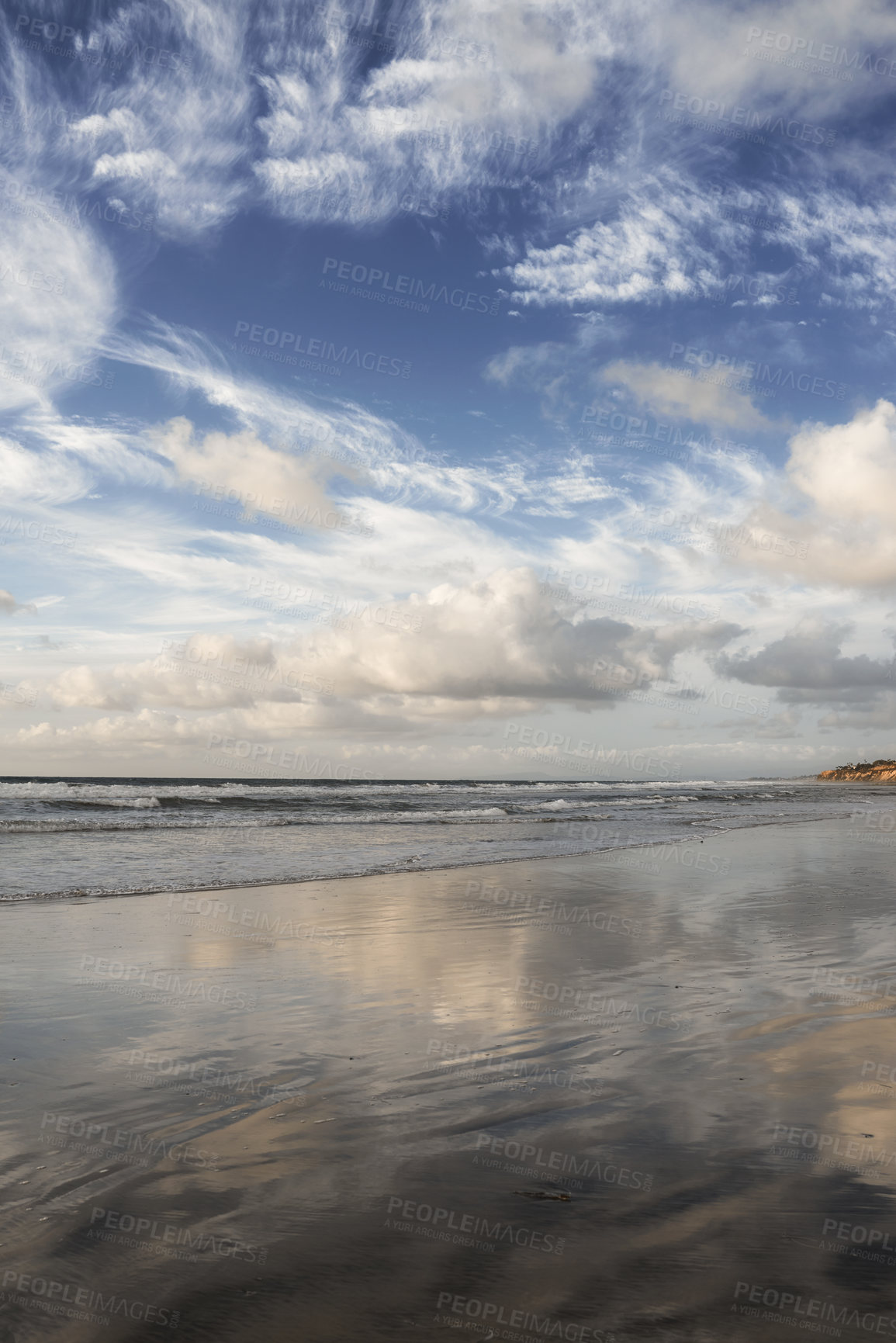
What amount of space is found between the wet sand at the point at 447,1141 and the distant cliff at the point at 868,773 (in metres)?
107

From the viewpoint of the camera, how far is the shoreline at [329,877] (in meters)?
12.5

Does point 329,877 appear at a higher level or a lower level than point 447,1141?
lower

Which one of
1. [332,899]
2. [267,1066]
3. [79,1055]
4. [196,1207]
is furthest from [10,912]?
[196,1207]

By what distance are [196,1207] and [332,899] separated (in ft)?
29.6

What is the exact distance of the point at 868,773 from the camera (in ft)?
365

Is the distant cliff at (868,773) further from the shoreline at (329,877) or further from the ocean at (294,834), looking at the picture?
the shoreline at (329,877)

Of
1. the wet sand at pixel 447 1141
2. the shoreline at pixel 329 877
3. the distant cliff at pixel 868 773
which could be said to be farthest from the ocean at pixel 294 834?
the distant cliff at pixel 868 773

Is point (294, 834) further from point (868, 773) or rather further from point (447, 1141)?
point (868, 773)

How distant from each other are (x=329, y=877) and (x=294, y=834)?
33.5 ft

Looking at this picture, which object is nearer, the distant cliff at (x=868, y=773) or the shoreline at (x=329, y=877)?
the shoreline at (x=329, y=877)

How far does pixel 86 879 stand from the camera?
14.5 metres

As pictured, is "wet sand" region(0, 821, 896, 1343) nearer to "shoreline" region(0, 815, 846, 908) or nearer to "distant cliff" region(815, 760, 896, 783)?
"shoreline" region(0, 815, 846, 908)

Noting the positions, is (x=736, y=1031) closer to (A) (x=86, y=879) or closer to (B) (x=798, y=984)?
(B) (x=798, y=984)

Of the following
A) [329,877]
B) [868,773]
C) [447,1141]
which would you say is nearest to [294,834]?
[329,877]
